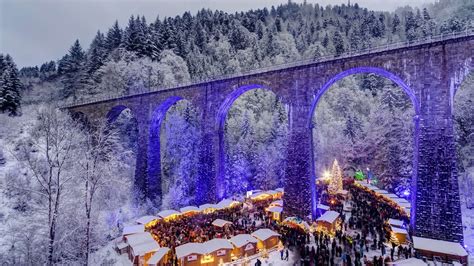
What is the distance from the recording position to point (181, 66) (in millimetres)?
43875

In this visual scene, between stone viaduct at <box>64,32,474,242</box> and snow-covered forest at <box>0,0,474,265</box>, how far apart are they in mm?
4378

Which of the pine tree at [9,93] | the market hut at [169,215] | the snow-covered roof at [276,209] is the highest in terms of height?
the pine tree at [9,93]

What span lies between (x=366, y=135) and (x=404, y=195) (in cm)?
1239

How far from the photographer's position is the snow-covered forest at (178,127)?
1720 centimetres

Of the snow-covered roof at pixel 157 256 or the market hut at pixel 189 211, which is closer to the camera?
the snow-covered roof at pixel 157 256

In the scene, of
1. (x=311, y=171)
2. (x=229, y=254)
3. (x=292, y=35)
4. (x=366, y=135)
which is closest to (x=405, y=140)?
(x=366, y=135)

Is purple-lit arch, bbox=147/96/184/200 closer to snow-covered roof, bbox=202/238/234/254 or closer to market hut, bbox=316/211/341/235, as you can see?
snow-covered roof, bbox=202/238/234/254

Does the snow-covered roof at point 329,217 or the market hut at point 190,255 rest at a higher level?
the snow-covered roof at point 329,217

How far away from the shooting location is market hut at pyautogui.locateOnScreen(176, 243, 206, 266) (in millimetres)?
14211

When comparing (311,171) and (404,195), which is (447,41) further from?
(404,195)

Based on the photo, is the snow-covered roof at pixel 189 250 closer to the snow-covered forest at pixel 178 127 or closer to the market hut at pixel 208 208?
the snow-covered forest at pixel 178 127

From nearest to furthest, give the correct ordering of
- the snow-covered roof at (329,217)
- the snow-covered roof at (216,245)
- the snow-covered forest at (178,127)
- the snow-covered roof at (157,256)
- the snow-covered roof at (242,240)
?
the snow-covered roof at (157,256) < the snow-covered roof at (216,245) < the snow-covered roof at (242,240) < the snow-covered forest at (178,127) < the snow-covered roof at (329,217)

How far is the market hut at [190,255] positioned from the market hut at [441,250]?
1079 centimetres

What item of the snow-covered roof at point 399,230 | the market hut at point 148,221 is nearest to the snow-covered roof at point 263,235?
the snow-covered roof at point 399,230
